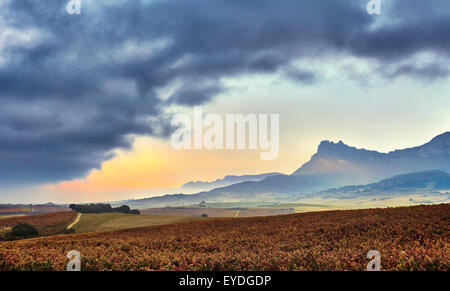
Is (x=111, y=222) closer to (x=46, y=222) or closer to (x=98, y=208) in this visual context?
(x=46, y=222)

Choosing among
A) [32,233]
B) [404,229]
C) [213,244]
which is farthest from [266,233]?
[32,233]

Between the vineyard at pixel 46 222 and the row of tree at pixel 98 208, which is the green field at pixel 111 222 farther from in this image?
the row of tree at pixel 98 208

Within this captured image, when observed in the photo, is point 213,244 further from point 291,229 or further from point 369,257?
point 369,257

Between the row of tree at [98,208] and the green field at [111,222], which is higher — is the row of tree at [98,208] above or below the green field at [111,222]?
above

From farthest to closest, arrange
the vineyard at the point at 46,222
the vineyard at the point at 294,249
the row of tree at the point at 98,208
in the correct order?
the row of tree at the point at 98,208 < the vineyard at the point at 46,222 < the vineyard at the point at 294,249

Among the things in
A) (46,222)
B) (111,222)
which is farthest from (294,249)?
(46,222)

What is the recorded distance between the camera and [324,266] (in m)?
9.82

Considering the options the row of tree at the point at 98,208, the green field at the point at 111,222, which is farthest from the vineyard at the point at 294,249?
the row of tree at the point at 98,208

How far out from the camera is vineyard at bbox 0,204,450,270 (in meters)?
10.1

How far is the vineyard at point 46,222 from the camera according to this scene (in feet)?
175

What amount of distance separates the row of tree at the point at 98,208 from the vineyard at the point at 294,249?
6105cm

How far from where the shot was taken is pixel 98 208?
254ft

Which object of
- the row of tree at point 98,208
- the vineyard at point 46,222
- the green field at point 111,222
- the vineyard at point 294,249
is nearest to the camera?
the vineyard at point 294,249
